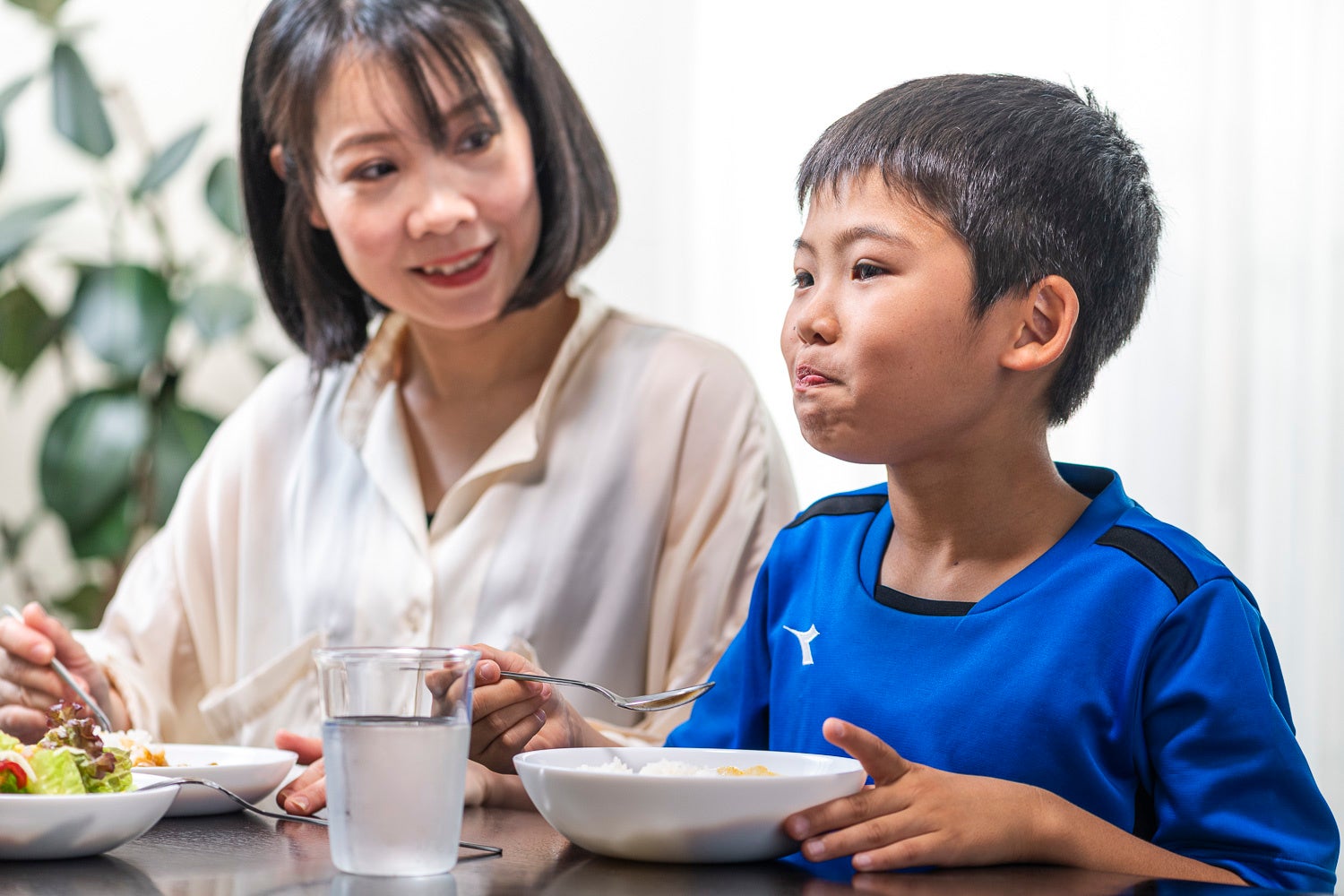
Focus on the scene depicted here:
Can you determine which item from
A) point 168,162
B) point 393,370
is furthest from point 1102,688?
point 168,162

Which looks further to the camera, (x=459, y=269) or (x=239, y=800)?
(x=459, y=269)

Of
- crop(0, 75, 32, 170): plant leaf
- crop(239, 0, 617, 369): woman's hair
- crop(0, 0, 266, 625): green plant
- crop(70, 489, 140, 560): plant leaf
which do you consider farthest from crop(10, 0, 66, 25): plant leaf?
crop(239, 0, 617, 369): woman's hair

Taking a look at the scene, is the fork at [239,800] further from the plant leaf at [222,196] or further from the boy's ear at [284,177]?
the plant leaf at [222,196]

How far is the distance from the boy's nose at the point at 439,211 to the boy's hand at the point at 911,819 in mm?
1006

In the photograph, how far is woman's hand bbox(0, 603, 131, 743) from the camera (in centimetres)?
128

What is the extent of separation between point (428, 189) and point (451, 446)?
1.17 feet

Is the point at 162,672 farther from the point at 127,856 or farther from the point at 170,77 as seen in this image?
the point at 170,77

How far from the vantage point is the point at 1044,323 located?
1.09 metres

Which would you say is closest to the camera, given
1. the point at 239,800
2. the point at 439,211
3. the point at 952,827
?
the point at 952,827

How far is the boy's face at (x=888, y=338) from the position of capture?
40.8 inches

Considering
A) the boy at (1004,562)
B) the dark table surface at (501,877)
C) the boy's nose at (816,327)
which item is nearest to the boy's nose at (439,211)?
the boy at (1004,562)

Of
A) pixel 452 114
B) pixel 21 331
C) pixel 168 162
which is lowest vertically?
pixel 21 331

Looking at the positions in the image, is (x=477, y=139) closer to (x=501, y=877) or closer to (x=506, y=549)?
(x=506, y=549)

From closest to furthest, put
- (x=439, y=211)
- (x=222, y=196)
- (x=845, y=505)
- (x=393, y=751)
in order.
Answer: (x=393, y=751)
(x=845, y=505)
(x=439, y=211)
(x=222, y=196)
